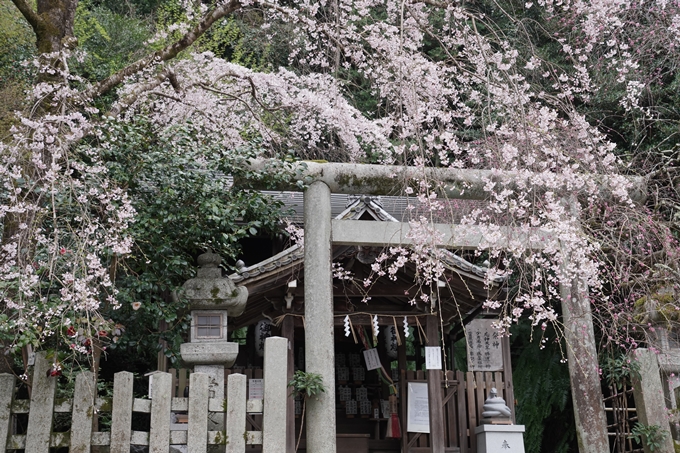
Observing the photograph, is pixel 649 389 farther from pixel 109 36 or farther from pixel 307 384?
pixel 109 36

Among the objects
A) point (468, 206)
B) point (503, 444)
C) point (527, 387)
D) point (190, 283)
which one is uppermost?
Answer: point (468, 206)

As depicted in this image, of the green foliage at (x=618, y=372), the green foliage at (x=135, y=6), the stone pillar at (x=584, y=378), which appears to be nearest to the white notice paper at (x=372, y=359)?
the green foliage at (x=618, y=372)

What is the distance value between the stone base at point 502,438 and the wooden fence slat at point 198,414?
4988mm

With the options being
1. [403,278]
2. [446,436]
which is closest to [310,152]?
[403,278]

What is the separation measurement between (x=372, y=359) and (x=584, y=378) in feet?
13.4

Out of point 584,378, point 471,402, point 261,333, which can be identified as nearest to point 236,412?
point 584,378

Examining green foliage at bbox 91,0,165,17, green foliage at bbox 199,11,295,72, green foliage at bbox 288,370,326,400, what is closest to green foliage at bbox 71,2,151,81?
green foliage at bbox 199,11,295,72

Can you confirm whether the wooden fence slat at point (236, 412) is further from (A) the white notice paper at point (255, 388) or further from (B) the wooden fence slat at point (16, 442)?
(A) the white notice paper at point (255, 388)

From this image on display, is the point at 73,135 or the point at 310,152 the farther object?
the point at 310,152

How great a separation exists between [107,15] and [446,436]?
10.6 m

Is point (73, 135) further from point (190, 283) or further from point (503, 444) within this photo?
point (503, 444)

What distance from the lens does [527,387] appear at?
10430 mm

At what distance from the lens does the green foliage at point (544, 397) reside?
1017 cm

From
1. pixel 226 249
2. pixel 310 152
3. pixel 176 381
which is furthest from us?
pixel 310 152
